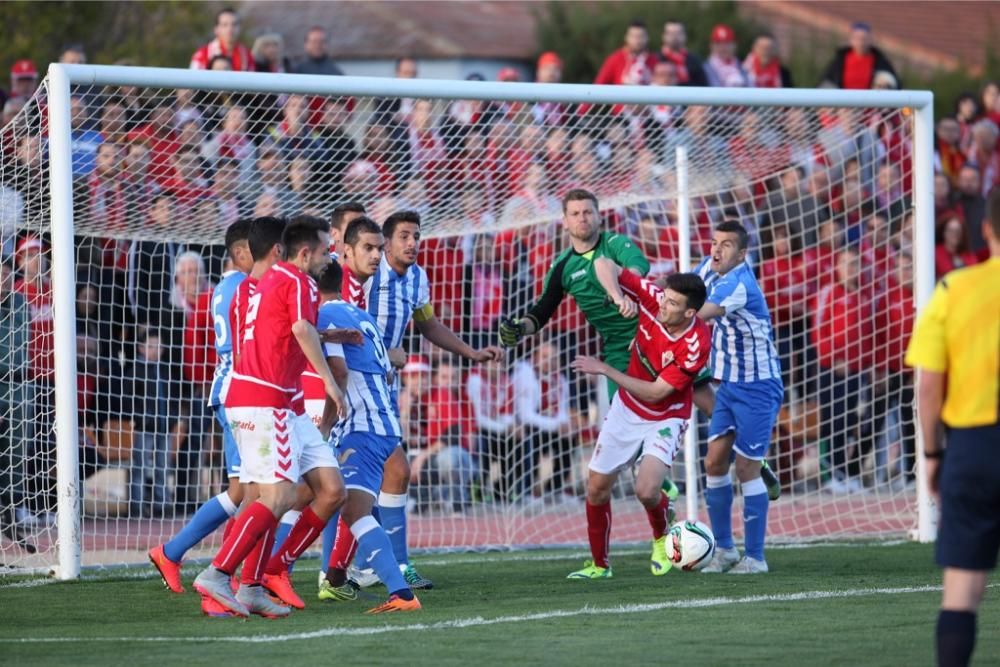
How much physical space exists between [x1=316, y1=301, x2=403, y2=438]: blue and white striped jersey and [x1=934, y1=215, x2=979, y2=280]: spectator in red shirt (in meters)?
8.17

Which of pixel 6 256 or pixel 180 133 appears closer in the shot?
pixel 6 256

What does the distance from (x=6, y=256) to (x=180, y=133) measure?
1.51 m

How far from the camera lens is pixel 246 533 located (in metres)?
7.29

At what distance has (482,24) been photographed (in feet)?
115

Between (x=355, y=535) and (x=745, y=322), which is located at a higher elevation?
(x=745, y=322)

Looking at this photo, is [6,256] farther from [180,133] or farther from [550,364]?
[550,364]

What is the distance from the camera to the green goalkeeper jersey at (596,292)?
31.2 ft

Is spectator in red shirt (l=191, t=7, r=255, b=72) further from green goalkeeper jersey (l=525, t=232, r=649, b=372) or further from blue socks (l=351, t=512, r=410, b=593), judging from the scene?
blue socks (l=351, t=512, r=410, b=593)

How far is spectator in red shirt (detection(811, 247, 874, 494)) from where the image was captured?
12.8 m

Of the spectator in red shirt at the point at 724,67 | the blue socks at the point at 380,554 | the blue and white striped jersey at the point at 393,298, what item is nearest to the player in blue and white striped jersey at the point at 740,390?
the blue and white striped jersey at the point at 393,298

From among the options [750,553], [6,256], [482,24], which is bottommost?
[750,553]

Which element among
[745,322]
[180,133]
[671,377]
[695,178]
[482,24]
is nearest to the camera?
[671,377]

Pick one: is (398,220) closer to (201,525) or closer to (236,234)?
(236,234)

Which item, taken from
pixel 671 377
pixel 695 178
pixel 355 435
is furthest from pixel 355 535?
pixel 695 178
